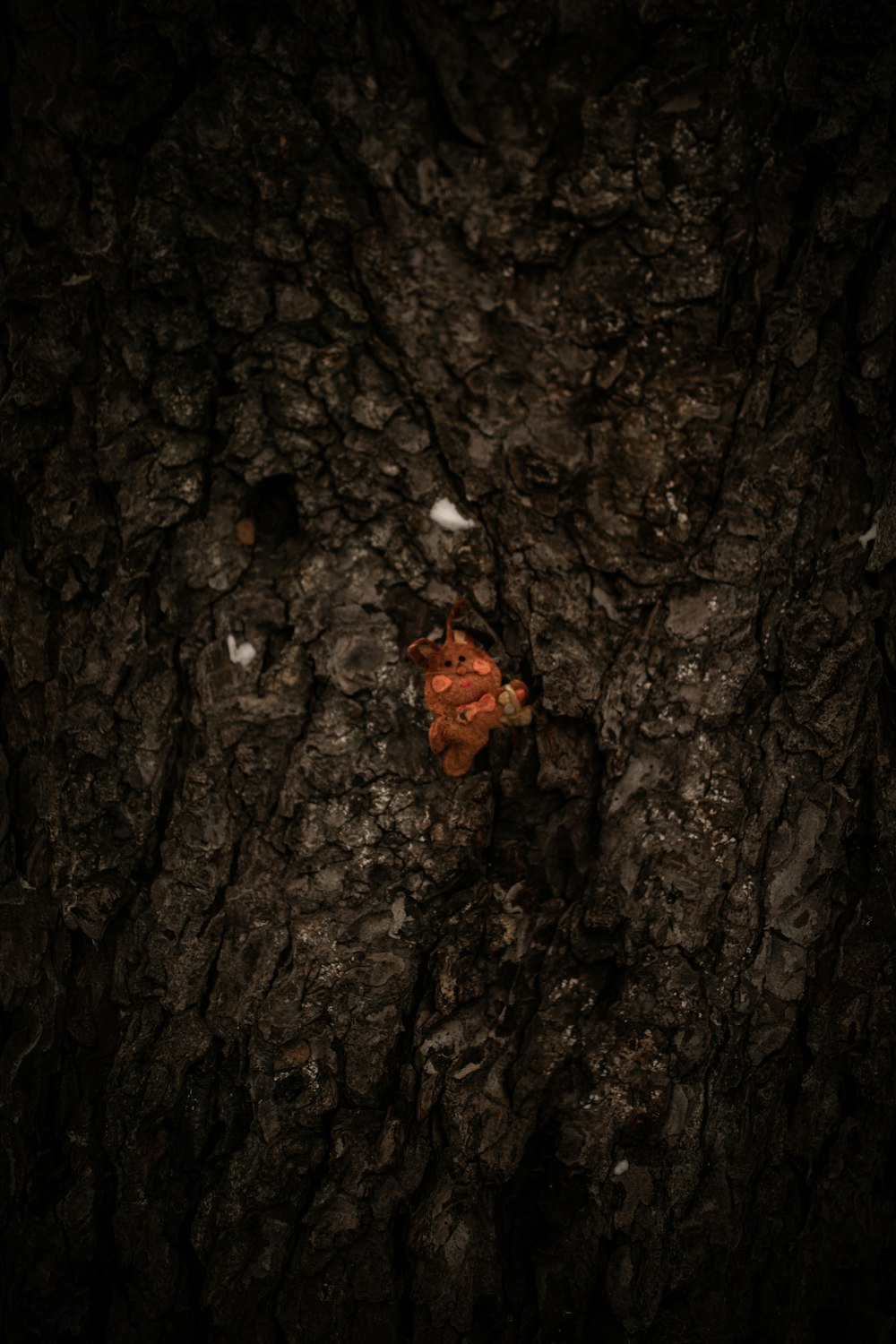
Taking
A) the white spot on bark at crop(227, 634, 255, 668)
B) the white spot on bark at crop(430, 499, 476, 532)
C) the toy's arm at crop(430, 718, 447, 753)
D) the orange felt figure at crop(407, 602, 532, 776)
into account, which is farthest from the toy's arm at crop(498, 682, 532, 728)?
the white spot on bark at crop(227, 634, 255, 668)

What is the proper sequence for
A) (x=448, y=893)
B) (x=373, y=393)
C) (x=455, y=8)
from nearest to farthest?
(x=455, y=8) → (x=373, y=393) → (x=448, y=893)

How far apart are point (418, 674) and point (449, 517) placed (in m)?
0.29

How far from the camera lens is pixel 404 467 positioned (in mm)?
1500

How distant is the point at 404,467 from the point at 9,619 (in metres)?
0.80

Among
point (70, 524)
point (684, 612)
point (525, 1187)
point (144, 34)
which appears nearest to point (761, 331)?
point (684, 612)

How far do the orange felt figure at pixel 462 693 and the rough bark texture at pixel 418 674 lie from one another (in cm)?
6

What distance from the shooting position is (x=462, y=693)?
58.3 inches

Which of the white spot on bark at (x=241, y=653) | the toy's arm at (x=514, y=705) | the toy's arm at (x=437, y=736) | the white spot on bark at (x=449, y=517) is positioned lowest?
the toy's arm at (x=437, y=736)

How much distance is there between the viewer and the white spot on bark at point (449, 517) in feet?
4.96

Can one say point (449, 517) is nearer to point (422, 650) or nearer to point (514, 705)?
point (422, 650)

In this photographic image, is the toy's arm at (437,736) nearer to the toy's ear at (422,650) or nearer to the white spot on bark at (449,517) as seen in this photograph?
the toy's ear at (422,650)

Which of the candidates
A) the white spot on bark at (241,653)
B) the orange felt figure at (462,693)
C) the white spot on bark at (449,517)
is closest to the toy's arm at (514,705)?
the orange felt figure at (462,693)

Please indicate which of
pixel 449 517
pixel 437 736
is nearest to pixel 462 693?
pixel 437 736

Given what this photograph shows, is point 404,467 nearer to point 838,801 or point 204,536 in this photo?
point 204,536
